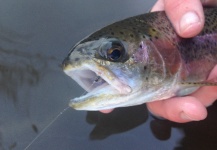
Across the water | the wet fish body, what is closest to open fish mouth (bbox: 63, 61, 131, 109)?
the wet fish body

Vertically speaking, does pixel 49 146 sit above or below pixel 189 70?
below

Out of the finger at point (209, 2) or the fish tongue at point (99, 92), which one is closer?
the fish tongue at point (99, 92)

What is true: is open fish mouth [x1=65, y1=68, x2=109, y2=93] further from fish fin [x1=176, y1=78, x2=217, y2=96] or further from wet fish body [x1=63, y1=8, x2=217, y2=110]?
fish fin [x1=176, y1=78, x2=217, y2=96]

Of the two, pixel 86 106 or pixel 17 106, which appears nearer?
pixel 86 106

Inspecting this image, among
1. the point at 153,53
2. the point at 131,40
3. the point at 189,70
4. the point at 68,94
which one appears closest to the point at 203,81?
the point at 189,70

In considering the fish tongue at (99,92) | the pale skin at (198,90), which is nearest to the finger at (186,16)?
the pale skin at (198,90)

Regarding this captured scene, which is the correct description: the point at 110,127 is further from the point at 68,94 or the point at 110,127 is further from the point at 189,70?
the point at 189,70

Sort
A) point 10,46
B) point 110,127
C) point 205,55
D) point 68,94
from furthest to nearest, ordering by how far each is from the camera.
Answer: point 10,46, point 68,94, point 110,127, point 205,55

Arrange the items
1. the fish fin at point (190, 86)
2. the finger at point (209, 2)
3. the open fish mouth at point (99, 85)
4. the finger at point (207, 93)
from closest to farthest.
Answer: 1. the open fish mouth at point (99, 85)
2. the fish fin at point (190, 86)
3. the finger at point (207, 93)
4. the finger at point (209, 2)

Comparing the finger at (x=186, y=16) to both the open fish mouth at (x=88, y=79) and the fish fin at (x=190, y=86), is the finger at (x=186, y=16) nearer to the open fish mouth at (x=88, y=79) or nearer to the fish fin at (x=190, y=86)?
the fish fin at (x=190, y=86)
